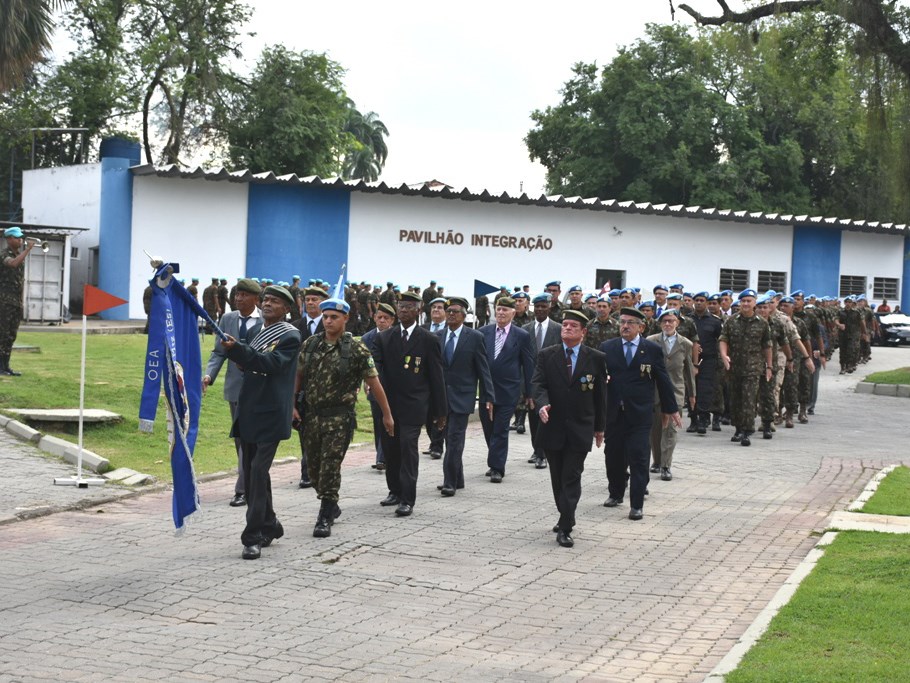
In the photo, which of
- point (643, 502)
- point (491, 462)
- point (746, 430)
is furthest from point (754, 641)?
point (746, 430)

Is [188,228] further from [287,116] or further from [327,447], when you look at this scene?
[327,447]

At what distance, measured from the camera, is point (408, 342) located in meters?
11.0

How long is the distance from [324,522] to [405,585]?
5.57 feet

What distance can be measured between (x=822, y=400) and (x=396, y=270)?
17.5 metres

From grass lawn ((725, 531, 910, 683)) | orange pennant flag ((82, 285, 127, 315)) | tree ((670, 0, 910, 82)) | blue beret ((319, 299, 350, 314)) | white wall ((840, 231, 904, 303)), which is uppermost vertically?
tree ((670, 0, 910, 82))

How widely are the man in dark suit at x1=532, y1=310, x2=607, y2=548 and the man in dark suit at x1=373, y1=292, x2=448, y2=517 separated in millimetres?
1214

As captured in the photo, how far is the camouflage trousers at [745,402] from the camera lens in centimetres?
1708

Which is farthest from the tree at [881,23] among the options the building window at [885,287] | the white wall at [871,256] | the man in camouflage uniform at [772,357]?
the building window at [885,287]

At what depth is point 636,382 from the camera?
440 inches

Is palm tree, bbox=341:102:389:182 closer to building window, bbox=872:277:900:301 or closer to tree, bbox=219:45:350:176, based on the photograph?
tree, bbox=219:45:350:176

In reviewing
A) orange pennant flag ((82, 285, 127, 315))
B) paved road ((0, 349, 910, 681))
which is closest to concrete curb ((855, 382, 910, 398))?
paved road ((0, 349, 910, 681))

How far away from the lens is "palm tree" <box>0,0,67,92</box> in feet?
70.9

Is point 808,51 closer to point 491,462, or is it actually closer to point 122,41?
point 491,462

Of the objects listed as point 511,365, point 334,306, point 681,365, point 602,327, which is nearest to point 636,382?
point 511,365
